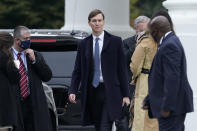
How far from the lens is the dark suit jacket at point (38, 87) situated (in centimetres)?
1062

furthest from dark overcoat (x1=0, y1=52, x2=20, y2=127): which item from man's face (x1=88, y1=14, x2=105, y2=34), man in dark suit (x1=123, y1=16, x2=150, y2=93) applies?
man in dark suit (x1=123, y1=16, x2=150, y2=93)

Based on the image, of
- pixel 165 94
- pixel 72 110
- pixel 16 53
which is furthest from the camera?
pixel 72 110

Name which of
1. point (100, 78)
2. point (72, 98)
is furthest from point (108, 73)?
point (72, 98)

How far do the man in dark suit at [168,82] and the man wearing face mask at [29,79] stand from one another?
186cm

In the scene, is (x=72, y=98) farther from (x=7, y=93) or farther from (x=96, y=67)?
(x=7, y=93)

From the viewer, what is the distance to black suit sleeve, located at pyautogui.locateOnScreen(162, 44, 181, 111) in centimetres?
889

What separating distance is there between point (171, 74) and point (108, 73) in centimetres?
196

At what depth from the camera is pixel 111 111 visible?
1073 cm

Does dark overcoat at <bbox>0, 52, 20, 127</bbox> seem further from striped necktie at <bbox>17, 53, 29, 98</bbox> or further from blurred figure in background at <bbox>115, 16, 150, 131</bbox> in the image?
blurred figure in background at <bbox>115, 16, 150, 131</bbox>

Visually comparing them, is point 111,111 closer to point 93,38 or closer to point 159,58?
point 93,38

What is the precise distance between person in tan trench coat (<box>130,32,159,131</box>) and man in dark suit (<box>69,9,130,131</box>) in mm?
164

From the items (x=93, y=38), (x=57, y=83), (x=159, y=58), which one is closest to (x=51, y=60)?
(x=57, y=83)

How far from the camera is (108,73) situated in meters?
10.8

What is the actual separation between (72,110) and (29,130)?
1.37 metres
